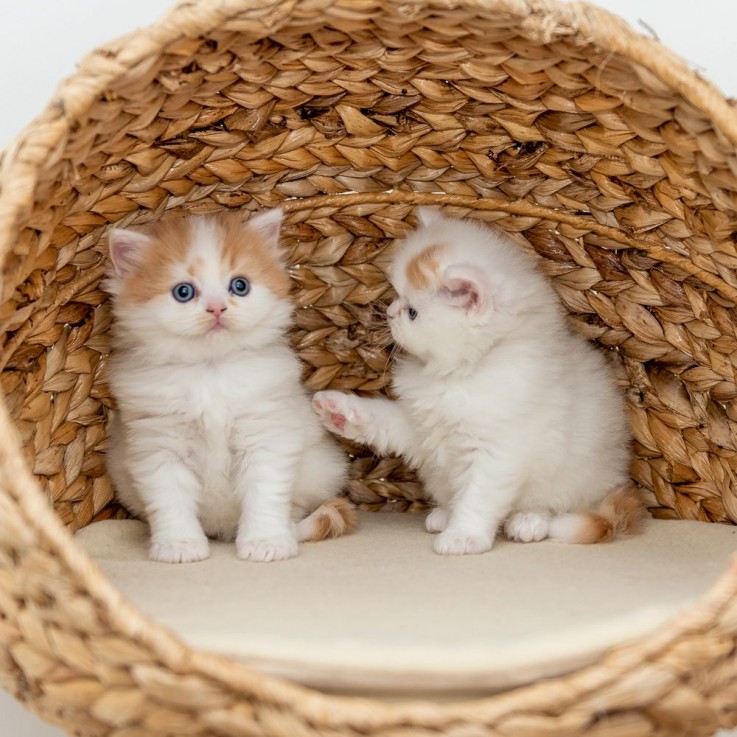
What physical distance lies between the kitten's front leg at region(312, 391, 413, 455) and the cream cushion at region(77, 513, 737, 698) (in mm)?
204

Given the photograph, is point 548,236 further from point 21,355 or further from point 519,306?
point 21,355

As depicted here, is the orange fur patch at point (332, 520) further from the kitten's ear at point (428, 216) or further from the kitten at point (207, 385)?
the kitten's ear at point (428, 216)

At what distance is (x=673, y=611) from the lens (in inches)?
59.4

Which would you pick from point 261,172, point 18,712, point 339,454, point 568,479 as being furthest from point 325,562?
point 18,712

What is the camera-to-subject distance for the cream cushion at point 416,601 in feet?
4.62

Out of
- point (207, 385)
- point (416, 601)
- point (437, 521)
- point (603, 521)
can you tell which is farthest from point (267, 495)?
point (603, 521)

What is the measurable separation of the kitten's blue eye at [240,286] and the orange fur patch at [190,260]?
11 millimetres

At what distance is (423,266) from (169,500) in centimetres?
72

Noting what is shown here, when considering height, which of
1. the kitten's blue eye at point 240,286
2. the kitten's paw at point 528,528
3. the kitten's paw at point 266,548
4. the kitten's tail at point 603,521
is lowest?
the kitten's paw at point 266,548

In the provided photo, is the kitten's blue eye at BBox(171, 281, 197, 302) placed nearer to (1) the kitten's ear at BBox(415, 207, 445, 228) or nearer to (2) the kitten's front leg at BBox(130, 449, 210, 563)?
(2) the kitten's front leg at BBox(130, 449, 210, 563)

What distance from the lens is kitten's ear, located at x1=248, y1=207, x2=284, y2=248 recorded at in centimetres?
216

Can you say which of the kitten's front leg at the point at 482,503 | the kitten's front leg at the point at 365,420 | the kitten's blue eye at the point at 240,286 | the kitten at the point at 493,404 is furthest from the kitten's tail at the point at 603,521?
the kitten's blue eye at the point at 240,286

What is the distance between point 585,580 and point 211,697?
76 centimetres

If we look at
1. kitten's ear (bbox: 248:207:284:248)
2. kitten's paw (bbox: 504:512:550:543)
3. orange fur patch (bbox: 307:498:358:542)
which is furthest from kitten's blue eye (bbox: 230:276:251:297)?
kitten's paw (bbox: 504:512:550:543)
